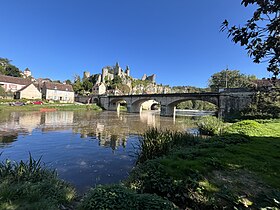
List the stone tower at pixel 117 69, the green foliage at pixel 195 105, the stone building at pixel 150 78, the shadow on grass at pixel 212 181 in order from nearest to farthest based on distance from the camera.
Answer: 1. the shadow on grass at pixel 212 181
2. the green foliage at pixel 195 105
3. the stone tower at pixel 117 69
4. the stone building at pixel 150 78

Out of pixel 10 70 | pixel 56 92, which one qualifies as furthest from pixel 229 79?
pixel 10 70

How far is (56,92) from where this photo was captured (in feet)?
201

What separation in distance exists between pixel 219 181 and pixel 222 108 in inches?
1040

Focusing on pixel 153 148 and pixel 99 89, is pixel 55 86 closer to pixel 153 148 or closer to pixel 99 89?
pixel 99 89

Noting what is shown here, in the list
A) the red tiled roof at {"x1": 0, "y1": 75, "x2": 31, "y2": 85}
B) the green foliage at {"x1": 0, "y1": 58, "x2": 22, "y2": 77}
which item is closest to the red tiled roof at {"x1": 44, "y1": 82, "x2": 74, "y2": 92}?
the red tiled roof at {"x1": 0, "y1": 75, "x2": 31, "y2": 85}

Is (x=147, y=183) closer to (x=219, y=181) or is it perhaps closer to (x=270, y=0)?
(x=219, y=181)

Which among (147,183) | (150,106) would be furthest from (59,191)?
(150,106)

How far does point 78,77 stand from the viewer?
92.6 meters

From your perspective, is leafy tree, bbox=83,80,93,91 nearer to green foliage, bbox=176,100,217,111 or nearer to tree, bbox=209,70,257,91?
green foliage, bbox=176,100,217,111

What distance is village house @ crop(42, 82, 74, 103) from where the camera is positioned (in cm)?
5945

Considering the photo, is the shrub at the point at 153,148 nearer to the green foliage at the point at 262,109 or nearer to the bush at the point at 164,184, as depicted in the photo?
the bush at the point at 164,184

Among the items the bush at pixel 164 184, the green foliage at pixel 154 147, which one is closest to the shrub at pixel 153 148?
the green foliage at pixel 154 147

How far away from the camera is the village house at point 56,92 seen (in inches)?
2340

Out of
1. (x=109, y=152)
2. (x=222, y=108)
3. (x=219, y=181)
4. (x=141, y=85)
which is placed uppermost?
(x=141, y=85)
